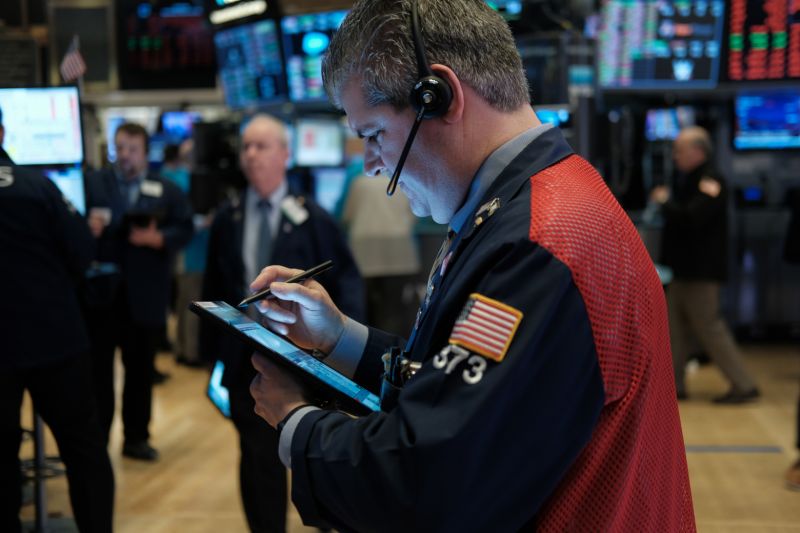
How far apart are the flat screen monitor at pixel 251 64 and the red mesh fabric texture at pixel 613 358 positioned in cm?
617

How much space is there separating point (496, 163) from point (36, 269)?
243cm

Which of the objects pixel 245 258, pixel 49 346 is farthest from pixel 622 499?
pixel 245 258

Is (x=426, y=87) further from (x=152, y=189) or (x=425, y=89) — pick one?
(x=152, y=189)

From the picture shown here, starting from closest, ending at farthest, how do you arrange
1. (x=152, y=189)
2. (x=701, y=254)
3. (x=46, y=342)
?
(x=46, y=342) → (x=152, y=189) → (x=701, y=254)

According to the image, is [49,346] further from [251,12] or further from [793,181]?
[793,181]

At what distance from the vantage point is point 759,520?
162 inches

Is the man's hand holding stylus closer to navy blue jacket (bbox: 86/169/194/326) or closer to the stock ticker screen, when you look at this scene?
navy blue jacket (bbox: 86/169/194/326)

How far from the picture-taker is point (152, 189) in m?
5.44

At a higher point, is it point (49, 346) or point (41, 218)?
point (41, 218)

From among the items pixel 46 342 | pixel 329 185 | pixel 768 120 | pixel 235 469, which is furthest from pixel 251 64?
pixel 768 120

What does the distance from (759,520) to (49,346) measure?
313 centimetres

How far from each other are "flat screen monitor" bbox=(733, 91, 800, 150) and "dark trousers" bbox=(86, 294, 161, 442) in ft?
18.2

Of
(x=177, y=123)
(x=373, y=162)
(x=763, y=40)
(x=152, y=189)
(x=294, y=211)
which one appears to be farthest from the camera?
(x=177, y=123)

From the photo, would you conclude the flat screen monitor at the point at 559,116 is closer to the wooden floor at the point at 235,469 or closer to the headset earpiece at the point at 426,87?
the wooden floor at the point at 235,469
